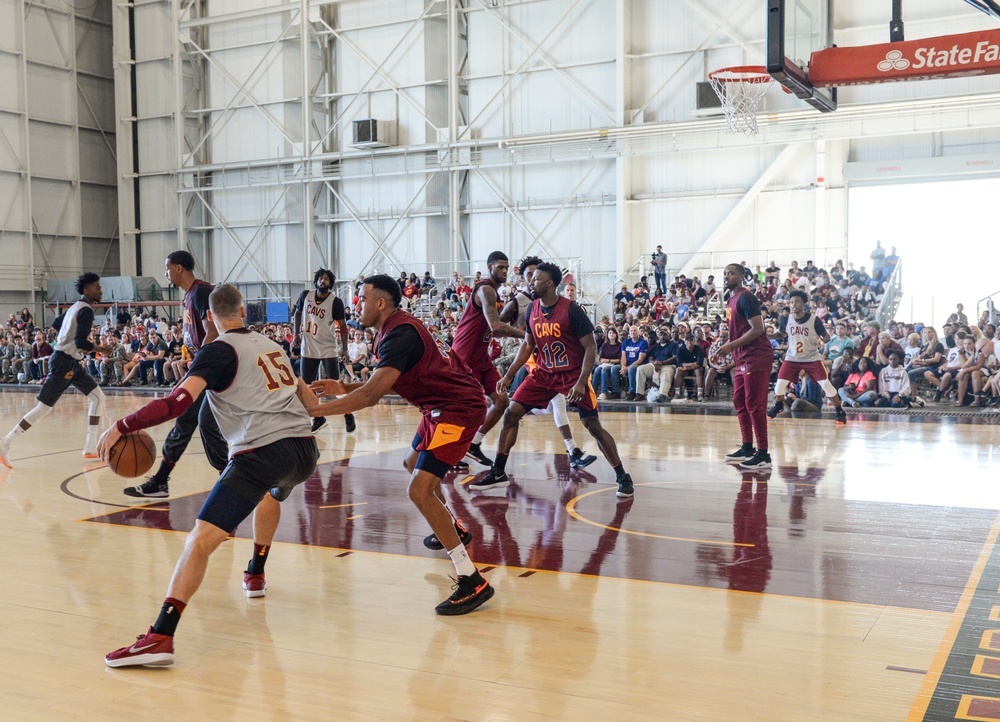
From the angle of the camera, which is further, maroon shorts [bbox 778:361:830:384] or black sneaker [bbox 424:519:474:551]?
maroon shorts [bbox 778:361:830:384]

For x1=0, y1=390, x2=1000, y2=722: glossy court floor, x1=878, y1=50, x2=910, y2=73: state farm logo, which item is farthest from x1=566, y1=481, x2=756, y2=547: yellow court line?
x1=878, y1=50, x2=910, y2=73: state farm logo

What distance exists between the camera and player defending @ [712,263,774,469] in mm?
9008

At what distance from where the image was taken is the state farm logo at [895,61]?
9398 millimetres

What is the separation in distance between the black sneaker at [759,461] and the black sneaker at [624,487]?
1.93 metres

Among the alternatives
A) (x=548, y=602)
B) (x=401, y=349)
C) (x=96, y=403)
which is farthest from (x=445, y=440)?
(x=96, y=403)

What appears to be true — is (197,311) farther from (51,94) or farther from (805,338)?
(51,94)

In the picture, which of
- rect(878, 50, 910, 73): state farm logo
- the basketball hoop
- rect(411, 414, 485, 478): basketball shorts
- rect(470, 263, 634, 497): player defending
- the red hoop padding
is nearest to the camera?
rect(411, 414, 485, 478): basketball shorts

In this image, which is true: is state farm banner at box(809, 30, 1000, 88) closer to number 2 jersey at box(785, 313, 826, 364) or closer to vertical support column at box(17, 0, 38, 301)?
number 2 jersey at box(785, 313, 826, 364)

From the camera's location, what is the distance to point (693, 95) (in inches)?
907

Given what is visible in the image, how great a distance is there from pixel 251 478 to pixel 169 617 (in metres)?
0.70

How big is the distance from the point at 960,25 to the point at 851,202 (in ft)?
14.1

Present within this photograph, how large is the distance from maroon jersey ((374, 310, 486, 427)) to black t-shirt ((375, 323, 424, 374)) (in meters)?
0.02

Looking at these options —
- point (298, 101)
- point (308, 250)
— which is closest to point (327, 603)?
point (308, 250)

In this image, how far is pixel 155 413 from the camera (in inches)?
160
